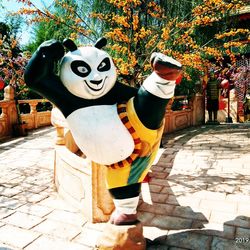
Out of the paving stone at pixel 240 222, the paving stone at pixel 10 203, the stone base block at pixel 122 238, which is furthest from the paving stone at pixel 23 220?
the paving stone at pixel 240 222

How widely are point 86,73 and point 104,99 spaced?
298 millimetres

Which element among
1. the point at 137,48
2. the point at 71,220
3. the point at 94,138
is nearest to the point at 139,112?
the point at 94,138

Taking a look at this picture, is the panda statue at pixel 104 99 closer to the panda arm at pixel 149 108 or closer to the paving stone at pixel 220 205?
the panda arm at pixel 149 108

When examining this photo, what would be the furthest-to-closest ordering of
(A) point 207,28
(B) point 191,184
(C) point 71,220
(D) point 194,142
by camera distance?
(A) point 207,28 < (D) point 194,142 < (B) point 191,184 < (C) point 71,220

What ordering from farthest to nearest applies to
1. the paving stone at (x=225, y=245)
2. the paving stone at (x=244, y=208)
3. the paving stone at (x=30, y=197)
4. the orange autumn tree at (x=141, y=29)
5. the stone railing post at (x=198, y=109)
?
1. the stone railing post at (x=198, y=109)
2. the orange autumn tree at (x=141, y=29)
3. the paving stone at (x=30, y=197)
4. the paving stone at (x=244, y=208)
5. the paving stone at (x=225, y=245)

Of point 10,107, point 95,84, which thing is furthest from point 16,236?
point 10,107

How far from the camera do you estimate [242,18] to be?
13172 millimetres

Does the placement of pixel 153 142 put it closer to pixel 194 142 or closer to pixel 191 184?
pixel 191 184

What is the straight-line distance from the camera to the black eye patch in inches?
92.1

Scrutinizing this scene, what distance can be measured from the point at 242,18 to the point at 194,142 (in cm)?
808

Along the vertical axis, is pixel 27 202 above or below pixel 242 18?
below

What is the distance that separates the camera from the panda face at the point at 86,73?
2.34 m

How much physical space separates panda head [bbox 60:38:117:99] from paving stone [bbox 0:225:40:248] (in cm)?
191

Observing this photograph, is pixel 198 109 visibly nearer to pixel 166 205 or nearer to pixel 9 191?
pixel 166 205
